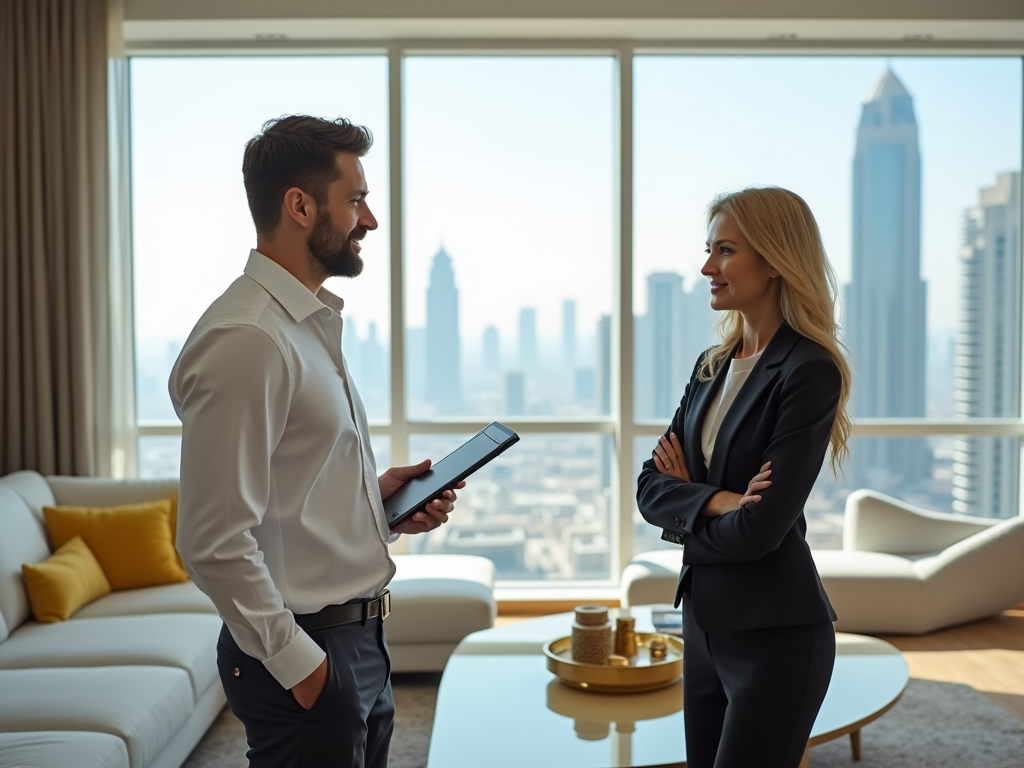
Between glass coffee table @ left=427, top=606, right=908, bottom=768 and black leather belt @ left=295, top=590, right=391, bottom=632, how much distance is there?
90 centimetres

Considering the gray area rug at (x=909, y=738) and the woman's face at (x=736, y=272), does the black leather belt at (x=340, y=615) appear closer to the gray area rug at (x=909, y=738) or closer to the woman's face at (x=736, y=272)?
the woman's face at (x=736, y=272)

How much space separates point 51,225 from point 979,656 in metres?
4.87

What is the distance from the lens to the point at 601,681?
111 inches

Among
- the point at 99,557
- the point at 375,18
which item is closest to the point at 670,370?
the point at 375,18

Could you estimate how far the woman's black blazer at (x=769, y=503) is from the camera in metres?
1.76

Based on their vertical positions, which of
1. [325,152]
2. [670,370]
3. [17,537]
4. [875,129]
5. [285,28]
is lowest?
[17,537]

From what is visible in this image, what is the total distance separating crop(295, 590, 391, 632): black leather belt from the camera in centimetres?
157

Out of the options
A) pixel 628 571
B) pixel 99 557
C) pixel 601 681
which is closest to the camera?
Answer: pixel 601 681

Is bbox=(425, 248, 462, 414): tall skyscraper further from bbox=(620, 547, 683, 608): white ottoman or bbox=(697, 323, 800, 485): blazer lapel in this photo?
bbox=(697, 323, 800, 485): blazer lapel

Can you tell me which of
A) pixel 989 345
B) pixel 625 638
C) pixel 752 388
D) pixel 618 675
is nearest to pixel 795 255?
pixel 752 388

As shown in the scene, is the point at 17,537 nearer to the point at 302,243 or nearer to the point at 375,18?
the point at 302,243

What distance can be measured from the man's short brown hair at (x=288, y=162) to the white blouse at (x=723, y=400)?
0.93 m

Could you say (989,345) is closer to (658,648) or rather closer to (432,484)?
(658,648)

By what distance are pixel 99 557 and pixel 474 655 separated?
1701mm
